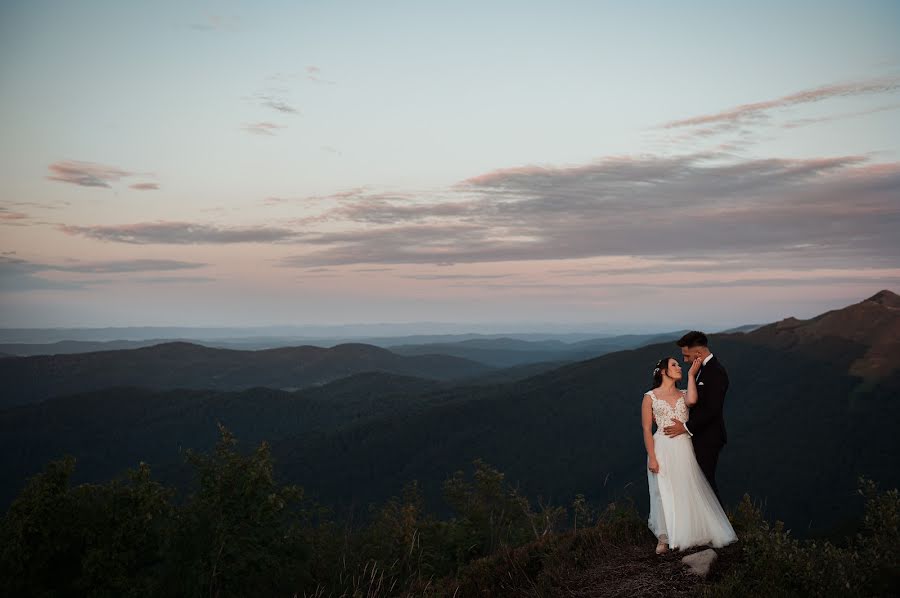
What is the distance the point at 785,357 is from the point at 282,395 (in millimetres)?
136707

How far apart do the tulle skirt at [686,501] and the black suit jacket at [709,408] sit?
0.25m

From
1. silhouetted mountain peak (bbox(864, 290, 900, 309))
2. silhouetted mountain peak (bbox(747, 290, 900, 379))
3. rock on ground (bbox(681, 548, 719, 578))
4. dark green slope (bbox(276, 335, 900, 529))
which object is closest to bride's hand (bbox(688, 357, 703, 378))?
rock on ground (bbox(681, 548, 719, 578))

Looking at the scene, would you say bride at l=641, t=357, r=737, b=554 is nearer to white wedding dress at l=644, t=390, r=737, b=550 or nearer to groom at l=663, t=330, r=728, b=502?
white wedding dress at l=644, t=390, r=737, b=550

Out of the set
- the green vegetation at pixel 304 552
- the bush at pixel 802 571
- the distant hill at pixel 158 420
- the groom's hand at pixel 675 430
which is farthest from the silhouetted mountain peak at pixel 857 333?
the groom's hand at pixel 675 430

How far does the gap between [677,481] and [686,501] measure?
0.35 metres

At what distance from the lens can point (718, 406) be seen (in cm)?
954

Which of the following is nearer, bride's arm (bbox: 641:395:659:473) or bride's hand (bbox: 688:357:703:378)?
bride's arm (bbox: 641:395:659:473)

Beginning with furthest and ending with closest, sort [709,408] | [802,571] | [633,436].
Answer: [633,436] < [709,408] < [802,571]

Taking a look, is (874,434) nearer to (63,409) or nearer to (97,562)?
(97,562)

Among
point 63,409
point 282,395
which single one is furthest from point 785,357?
point 63,409

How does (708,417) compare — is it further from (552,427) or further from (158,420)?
(158,420)

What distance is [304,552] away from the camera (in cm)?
1748

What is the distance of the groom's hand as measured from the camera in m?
9.83

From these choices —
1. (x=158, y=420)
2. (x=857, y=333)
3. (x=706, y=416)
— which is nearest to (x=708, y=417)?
(x=706, y=416)
